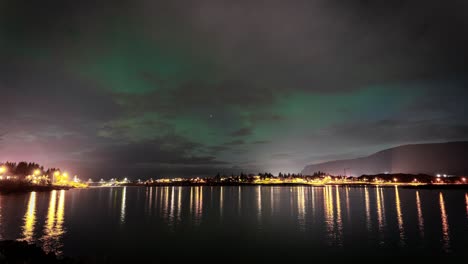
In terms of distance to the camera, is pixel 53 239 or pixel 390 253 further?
pixel 53 239

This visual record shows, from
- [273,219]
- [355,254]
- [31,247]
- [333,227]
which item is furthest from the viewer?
[273,219]

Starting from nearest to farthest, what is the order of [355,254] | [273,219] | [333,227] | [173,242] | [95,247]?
[355,254] → [95,247] → [173,242] → [333,227] → [273,219]

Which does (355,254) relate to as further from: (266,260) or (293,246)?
(266,260)

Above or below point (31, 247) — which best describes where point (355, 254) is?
below

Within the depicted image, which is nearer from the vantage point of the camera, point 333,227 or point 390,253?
point 390,253

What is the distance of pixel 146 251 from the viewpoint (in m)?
38.6

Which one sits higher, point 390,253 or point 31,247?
point 31,247

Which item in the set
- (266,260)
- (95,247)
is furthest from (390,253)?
(95,247)

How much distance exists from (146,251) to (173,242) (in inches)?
232

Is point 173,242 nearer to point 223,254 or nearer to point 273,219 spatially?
point 223,254

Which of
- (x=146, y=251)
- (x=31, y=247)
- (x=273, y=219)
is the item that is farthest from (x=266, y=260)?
(x=273, y=219)

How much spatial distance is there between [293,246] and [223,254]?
1077 centimetres

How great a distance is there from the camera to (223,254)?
37219 mm

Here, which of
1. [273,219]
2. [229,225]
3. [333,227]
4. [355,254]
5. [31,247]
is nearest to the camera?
[31,247]
